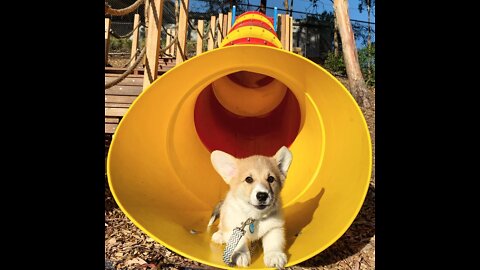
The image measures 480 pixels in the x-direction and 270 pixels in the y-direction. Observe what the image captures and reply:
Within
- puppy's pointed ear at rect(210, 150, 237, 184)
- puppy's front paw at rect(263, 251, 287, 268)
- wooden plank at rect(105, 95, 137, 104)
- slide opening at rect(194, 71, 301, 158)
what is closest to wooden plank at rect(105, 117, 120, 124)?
wooden plank at rect(105, 95, 137, 104)

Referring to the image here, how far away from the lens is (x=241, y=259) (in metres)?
2.32

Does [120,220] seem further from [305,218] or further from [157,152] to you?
[305,218]

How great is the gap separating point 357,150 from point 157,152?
4.95ft

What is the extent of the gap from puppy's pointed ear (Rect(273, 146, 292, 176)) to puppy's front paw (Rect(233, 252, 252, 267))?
0.69 m

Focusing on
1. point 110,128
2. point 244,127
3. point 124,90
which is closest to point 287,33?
point 244,127

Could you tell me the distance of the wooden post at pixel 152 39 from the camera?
326 centimetres

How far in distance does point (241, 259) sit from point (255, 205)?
1.16 feet

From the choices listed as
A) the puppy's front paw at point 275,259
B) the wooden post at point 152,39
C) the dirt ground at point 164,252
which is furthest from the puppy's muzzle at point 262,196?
the wooden post at point 152,39

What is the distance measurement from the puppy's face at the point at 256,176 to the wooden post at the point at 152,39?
1090 millimetres

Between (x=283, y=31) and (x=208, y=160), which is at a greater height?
(x=283, y=31)

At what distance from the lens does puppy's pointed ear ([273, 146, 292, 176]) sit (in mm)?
2725

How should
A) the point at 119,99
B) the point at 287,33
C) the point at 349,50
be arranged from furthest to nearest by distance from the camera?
the point at 287,33 → the point at 349,50 → the point at 119,99

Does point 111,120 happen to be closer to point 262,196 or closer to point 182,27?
point 262,196

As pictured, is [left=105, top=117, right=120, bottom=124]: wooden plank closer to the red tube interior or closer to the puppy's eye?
the red tube interior
